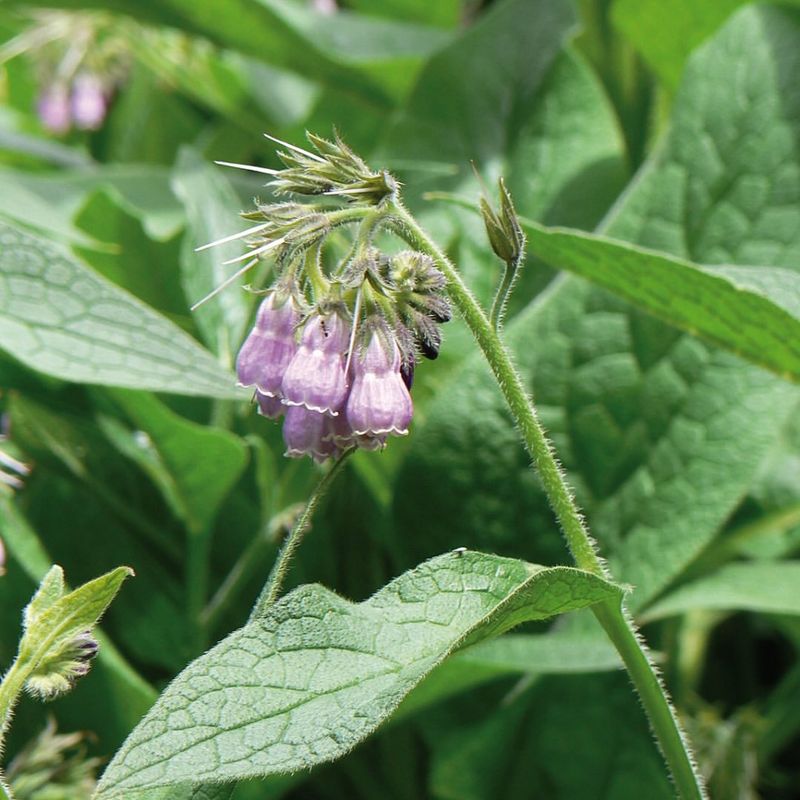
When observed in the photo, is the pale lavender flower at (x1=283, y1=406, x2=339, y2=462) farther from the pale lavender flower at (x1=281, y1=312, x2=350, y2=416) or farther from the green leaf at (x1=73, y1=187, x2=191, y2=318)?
the green leaf at (x1=73, y1=187, x2=191, y2=318)

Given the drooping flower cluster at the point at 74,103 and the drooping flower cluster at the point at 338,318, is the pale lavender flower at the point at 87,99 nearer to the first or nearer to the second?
the drooping flower cluster at the point at 74,103

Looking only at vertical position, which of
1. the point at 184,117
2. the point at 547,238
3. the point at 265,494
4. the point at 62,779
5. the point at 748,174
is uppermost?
the point at 184,117

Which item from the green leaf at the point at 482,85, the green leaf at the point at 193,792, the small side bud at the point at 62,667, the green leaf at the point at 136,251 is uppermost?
the green leaf at the point at 482,85

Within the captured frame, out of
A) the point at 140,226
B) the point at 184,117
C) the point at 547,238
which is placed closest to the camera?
the point at 547,238

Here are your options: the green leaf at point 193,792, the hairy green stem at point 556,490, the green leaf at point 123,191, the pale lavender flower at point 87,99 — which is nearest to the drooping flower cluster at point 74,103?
the pale lavender flower at point 87,99

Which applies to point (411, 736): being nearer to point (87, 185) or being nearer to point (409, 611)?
point (409, 611)

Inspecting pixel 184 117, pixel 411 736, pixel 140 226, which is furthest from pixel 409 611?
pixel 184 117

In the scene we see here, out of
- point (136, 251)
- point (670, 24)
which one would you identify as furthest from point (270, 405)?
point (670, 24)
